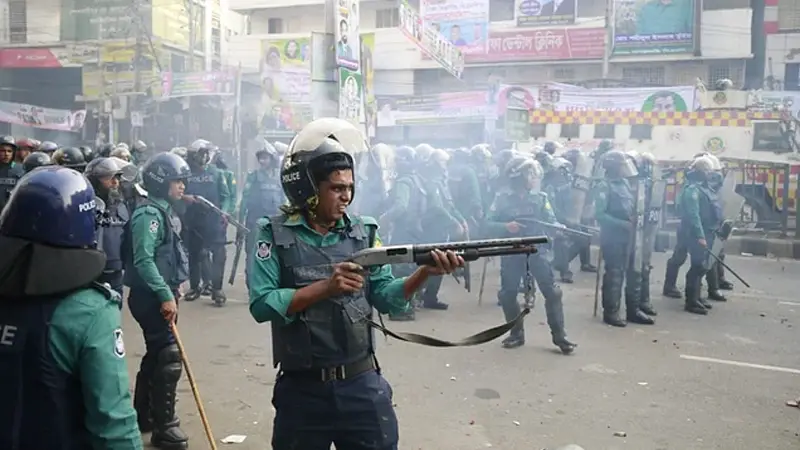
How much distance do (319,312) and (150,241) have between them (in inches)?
85.7

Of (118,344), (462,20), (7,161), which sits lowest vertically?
(118,344)

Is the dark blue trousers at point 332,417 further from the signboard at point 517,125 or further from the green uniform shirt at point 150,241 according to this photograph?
the signboard at point 517,125

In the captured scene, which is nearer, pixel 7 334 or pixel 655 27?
pixel 7 334

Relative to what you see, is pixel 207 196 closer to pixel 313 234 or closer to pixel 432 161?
pixel 432 161

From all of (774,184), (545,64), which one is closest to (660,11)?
(545,64)

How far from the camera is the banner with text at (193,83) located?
25.1 metres

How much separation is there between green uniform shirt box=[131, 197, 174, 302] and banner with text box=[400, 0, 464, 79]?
11656mm

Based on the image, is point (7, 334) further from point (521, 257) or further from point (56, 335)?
point (521, 257)

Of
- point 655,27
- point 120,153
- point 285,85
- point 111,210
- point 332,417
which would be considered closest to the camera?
point 332,417

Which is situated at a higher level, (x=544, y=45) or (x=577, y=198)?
(x=544, y=45)

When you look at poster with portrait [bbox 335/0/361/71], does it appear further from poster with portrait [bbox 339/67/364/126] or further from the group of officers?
the group of officers

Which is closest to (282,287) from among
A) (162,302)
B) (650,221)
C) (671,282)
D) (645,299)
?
(162,302)

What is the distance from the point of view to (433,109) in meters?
24.3

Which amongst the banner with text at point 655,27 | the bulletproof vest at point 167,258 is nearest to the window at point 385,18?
the banner with text at point 655,27
